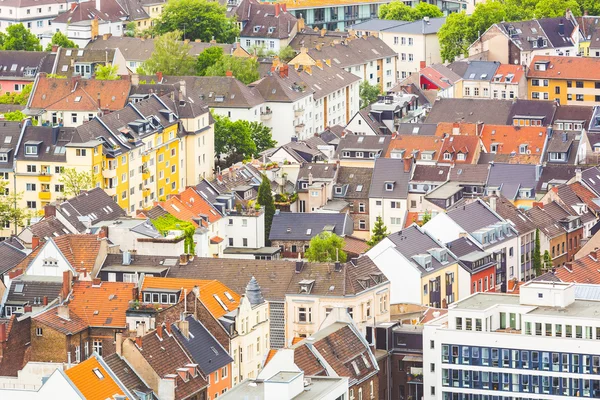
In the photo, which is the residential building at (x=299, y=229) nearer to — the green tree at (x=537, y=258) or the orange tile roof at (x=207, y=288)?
the green tree at (x=537, y=258)

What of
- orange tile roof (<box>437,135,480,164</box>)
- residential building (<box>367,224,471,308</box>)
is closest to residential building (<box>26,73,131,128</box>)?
orange tile roof (<box>437,135,480,164</box>)

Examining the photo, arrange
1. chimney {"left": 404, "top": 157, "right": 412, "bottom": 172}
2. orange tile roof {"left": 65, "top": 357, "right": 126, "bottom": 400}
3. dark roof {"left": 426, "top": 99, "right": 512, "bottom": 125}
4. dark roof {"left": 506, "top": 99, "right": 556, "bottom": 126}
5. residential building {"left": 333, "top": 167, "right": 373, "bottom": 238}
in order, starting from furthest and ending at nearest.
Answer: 1. dark roof {"left": 506, "top": 99, "right": 556, "bottom": 126}
2. dark roof {"left": 426, "top": 99, "right": 512, "bottom": 125}
3. chimney {"left": 404, "top": 157, "right": 412, "bottom": 172}
4. residential building {"left": 333, "top": 167, "right": 373, "bottom": 238}
5. orange tile roof {"left": 65, "top": 357, "right": 126, "bottom": 400}

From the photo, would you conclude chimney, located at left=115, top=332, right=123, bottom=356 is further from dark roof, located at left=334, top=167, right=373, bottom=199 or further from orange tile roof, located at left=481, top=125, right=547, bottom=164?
orange tile roof, located at left=481, top=125, right=547, bottom=164

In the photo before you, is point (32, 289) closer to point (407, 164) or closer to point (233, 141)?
point (407, 164)

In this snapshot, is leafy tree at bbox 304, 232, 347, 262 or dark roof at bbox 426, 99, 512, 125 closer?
leafy tree at bbox 304, 232, 347, 262

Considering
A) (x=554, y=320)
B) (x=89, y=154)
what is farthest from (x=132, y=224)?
(x=554, y=320)
